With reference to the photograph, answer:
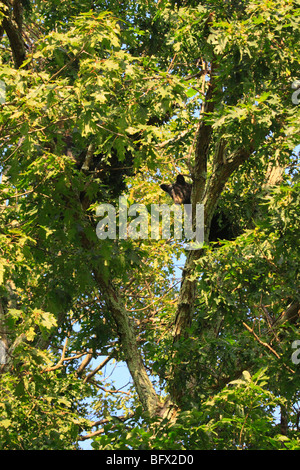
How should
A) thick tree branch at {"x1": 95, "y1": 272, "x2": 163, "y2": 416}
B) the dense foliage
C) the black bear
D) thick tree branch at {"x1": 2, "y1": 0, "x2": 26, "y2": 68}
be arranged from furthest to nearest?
the black bear → thick tree branch at {"x1": 95, "y1": 272, "x2": 163, "y2": 416} → thick tree branch at {"x1": 2, "y1": 0, "x2": 26, "y2": 68} → the dense foliage

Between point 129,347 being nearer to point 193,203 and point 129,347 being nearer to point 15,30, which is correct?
point 193,203

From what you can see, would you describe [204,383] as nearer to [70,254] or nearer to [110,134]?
[70,254]

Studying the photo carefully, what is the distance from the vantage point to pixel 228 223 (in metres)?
11.4

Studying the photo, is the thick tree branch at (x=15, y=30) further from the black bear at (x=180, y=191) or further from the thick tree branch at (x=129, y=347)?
the thick tree branch at (x=129, y=347)

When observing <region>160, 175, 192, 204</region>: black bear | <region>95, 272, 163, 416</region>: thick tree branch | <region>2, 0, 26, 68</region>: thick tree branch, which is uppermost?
<region>2, 0, 26, 68</region>: thick tree branch

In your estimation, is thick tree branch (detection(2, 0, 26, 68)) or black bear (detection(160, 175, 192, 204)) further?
black bear (detection(160, 175, 192, 204))

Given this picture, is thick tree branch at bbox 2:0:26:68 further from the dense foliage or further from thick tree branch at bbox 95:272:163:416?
thick tree branch at bbox 95:272:163:416

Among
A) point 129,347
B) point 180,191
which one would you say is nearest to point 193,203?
point 180,191

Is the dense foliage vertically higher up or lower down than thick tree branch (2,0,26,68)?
lower down

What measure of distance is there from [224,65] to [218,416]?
463 cm

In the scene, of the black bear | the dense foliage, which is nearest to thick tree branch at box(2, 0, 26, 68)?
the dense foliage

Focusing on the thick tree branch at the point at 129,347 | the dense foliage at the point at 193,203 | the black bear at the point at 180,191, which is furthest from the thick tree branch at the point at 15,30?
the thick tree branch at the point at 129,347

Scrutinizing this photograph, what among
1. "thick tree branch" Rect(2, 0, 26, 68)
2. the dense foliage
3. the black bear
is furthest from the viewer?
the black bear

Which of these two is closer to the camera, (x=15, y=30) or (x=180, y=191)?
(x=15, y=30)
